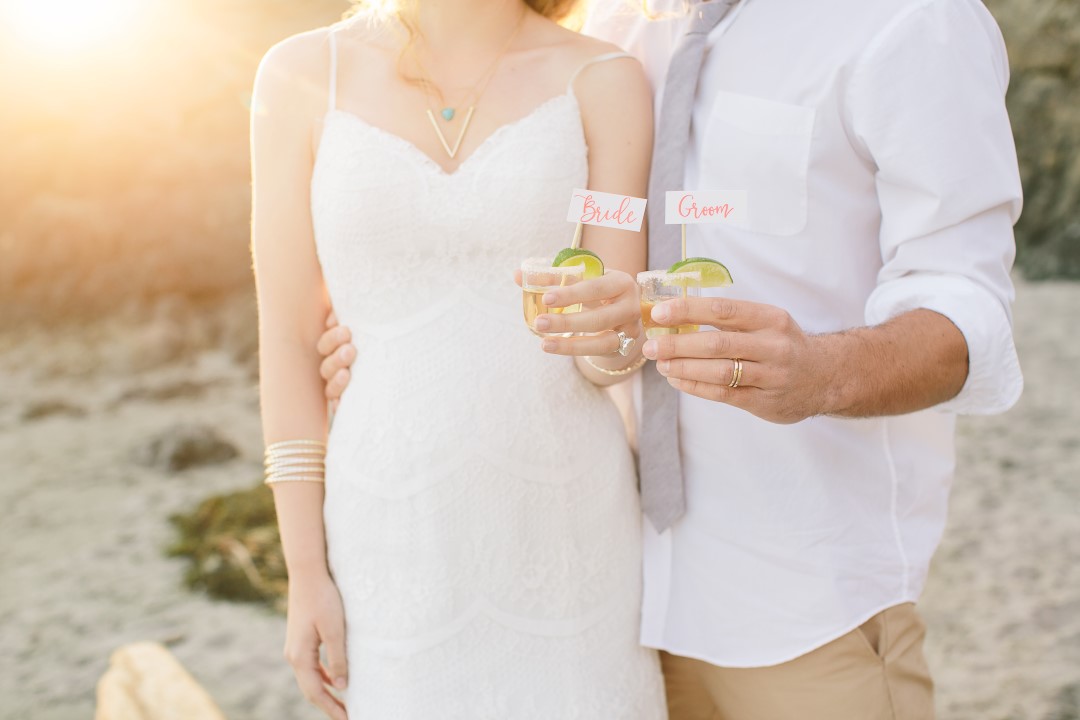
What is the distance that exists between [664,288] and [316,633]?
3.23 feet

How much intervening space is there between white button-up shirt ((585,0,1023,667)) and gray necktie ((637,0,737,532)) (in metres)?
0.04

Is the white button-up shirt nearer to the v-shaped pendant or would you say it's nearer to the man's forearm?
the man's forearm

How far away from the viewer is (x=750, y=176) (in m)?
1.92

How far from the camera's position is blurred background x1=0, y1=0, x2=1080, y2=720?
466cm

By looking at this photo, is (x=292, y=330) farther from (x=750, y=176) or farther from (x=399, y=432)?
(x=750, y=176)

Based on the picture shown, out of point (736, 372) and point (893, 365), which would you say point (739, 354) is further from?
point (893, 365)

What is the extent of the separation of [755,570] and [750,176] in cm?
76

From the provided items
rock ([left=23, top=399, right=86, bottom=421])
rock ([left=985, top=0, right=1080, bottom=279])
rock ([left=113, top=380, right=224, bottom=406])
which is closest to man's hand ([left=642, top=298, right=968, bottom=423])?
rock ([left=113, top=380, right=224, bottom=406])

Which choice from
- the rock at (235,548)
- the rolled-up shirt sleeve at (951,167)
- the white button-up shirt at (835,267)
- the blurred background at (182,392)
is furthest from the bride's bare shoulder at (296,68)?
the rock at (235,548)

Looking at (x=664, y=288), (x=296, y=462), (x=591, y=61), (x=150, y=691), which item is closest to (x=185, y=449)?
(x=150, y=691)

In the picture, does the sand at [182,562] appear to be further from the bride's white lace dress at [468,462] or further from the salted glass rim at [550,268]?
the salted glass rim at [550,268]

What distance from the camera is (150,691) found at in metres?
3.33

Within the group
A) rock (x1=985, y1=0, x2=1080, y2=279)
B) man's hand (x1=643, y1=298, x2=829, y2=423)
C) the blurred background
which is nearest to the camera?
man's hand (x1=643, y1=298, x2=829, y2=423)

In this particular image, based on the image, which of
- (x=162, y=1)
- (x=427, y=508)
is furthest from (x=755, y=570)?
(x=162, y=1)
